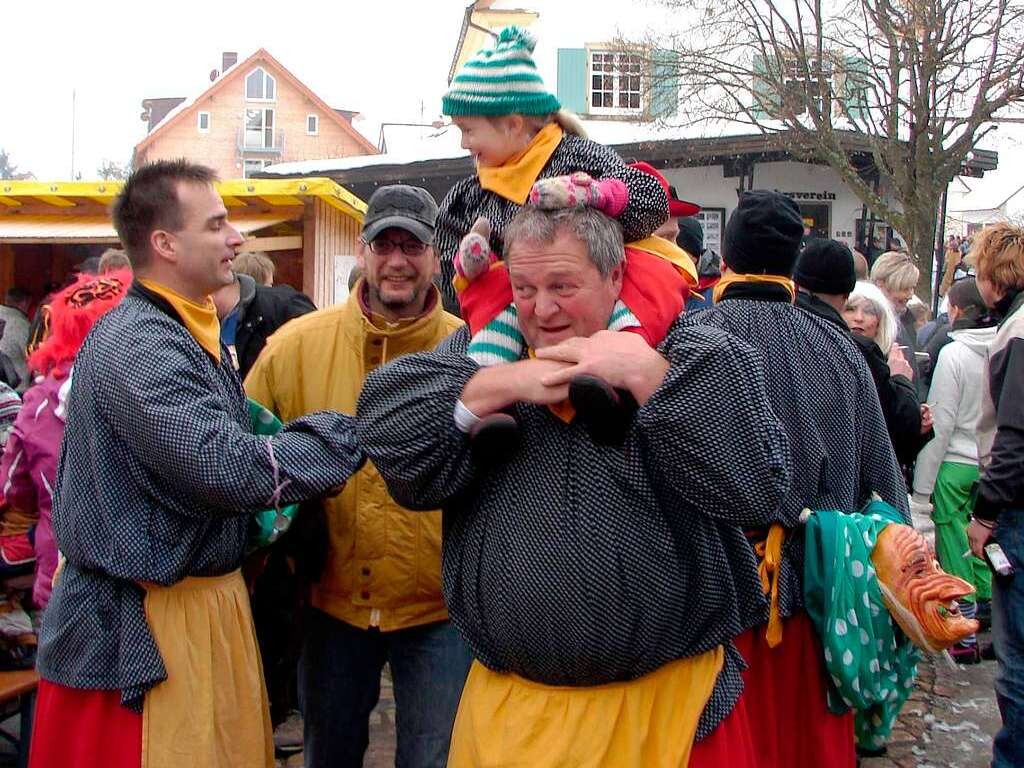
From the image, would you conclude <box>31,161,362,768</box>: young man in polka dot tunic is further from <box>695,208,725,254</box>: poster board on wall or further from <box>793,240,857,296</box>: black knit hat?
<box>695,208,725,254</box>: poster board on wall

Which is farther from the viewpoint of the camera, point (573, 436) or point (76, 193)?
point (76, 193)

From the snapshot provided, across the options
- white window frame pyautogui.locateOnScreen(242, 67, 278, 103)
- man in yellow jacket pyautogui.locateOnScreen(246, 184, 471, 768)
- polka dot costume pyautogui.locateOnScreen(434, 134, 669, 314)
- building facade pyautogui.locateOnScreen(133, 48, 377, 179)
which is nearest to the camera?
polka dot costume pyautogui.locateOnScreen(434, 134, 669, 314)

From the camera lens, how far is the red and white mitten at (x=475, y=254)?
7.95ft

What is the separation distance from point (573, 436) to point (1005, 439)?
8.10ft

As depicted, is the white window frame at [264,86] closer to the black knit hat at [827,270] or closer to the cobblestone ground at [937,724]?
the cobblestone ground at [937,724]

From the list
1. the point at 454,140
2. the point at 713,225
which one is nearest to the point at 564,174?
the point at 713,225

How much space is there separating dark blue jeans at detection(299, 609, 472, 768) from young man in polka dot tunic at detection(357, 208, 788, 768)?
3.39 ft

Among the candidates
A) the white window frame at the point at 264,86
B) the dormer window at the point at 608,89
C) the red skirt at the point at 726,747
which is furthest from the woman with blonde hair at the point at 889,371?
the white window frame at the point at 264,86

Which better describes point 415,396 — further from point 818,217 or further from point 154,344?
point 818,217

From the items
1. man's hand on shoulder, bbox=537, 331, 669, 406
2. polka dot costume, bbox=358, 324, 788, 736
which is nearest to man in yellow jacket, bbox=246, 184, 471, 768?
polka dot costume, bbox=358, 324, 788, 736

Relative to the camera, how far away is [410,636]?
3.34 metres

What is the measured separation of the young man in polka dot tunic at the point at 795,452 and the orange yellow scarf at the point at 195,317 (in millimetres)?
1355

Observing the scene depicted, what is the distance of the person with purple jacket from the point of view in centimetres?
356

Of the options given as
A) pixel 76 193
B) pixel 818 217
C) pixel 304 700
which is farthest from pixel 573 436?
pixel 818 217
